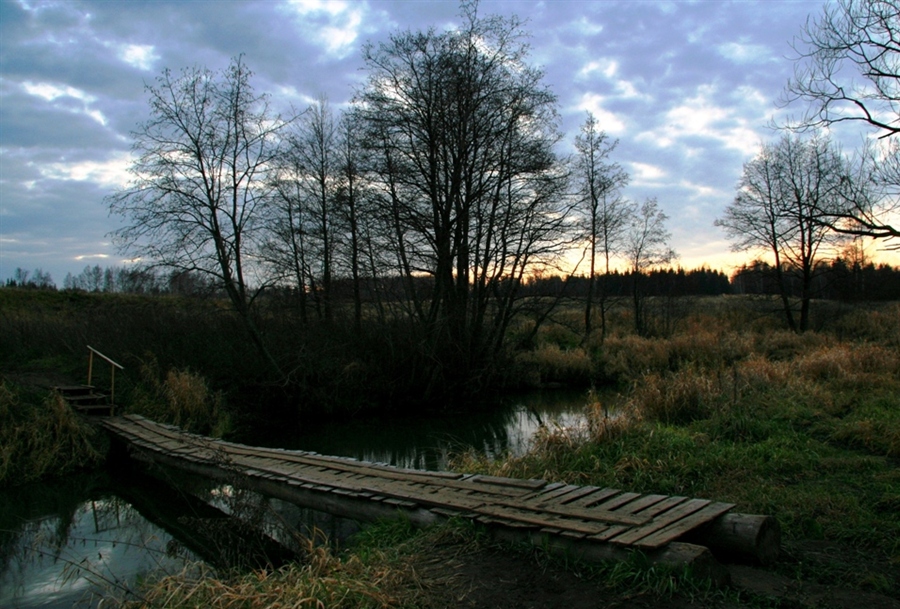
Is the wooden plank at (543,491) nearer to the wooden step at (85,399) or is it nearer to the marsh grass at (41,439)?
the marsh grass at (41,439)

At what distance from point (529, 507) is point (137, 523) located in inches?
265

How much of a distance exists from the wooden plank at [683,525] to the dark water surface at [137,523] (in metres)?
3.28

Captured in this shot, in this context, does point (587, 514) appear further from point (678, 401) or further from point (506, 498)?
point (678, 401)

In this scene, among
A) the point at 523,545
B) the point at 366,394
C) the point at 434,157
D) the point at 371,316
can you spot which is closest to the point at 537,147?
the point at 434,157

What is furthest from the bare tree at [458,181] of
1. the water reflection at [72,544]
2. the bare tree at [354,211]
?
the water reflection at [72,544]

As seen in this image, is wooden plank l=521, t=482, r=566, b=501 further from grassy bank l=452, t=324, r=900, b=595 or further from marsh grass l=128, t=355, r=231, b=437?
marsh grass l=128, t=355, r=231, b=437

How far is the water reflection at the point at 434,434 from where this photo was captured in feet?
42.8

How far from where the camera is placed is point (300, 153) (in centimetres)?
2491

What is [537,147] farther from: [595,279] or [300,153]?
[595,279]

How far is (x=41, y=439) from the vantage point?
11.5 metres

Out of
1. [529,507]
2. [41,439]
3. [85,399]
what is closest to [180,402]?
[85,399]

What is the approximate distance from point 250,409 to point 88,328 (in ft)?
17.9

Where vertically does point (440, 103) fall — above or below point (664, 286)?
above

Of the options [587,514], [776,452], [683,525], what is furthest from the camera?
[776,452]
